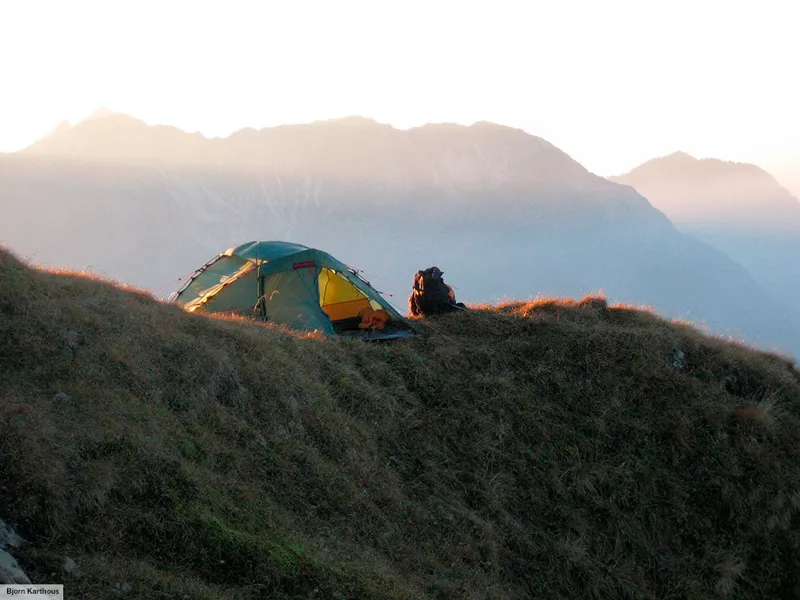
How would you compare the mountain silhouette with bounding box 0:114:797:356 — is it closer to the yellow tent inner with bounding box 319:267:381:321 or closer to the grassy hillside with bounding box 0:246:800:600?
the yellow tent inner with bounding box 319:267:381:321

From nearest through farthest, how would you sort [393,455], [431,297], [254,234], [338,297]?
[393,455] → [431,297] → [338,297] → [254,234]

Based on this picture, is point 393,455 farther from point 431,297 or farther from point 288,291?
point 431,297

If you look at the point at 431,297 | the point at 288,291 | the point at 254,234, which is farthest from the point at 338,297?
the point at 254,234

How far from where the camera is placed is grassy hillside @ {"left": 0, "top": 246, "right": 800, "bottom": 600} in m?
6.81

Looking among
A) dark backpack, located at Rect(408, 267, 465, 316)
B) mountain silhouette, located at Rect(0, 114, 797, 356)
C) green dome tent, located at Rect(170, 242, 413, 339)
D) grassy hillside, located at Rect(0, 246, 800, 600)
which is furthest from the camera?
mountain silhouette, located at Rect(0, 114, 797, 356)

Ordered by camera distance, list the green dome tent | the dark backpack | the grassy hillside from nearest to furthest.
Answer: the grassy hillside
the green dome tent
the dark backpack

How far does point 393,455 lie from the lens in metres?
10.8

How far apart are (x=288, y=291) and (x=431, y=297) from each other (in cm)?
359

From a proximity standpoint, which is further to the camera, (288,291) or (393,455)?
(288,291)

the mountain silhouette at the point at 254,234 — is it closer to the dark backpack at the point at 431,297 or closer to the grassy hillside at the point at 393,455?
the dark backpack at the point at 431,297

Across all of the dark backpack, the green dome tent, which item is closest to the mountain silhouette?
the dark backpack

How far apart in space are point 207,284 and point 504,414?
8336mm

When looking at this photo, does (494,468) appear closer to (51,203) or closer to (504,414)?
(504,414)

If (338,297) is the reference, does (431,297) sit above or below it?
above
